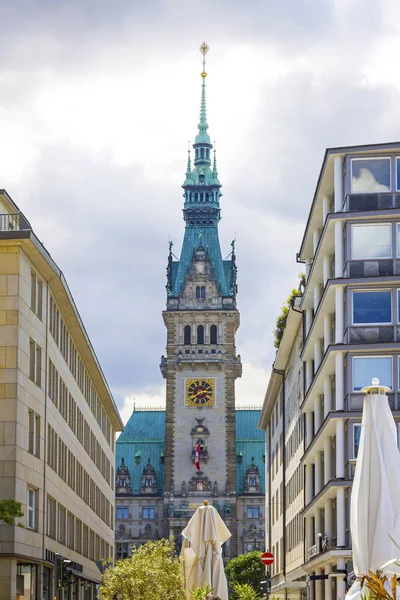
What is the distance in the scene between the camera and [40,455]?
47.5m

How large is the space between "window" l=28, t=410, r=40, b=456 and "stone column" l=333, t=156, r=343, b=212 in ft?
42.1

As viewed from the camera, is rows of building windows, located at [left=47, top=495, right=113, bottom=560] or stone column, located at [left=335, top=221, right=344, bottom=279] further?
rows of building windows, located at [left=47, top=495, right=113, bottom=560]

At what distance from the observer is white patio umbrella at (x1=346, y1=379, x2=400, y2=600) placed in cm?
2455

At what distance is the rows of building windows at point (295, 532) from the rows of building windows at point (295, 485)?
3.92ft

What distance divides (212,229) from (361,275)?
457 ft

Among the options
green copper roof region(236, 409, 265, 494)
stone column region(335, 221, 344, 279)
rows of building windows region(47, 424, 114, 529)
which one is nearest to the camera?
stone column region(335, 221, 344, 279)

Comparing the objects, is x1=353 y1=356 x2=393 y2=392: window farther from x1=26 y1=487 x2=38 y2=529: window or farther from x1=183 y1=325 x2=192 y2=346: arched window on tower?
x1=183 y1=325 x2=192 y2=346: arched window on tower

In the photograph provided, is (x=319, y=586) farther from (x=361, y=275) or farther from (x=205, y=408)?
(x=205, y=408)

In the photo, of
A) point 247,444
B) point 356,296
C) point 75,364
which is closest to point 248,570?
point 247,444

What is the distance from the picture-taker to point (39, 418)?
47.7m

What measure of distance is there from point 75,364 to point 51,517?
47.7ft

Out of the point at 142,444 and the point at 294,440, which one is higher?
the point at 142,444

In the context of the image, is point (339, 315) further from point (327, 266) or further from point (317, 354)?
point (317, 354)

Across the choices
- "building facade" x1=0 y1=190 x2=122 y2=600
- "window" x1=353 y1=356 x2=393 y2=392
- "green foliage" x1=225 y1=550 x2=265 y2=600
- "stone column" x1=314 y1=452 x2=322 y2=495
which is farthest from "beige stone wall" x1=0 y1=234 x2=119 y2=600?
"green foliage" x1=225 y1=550 x2=265 y2=600
